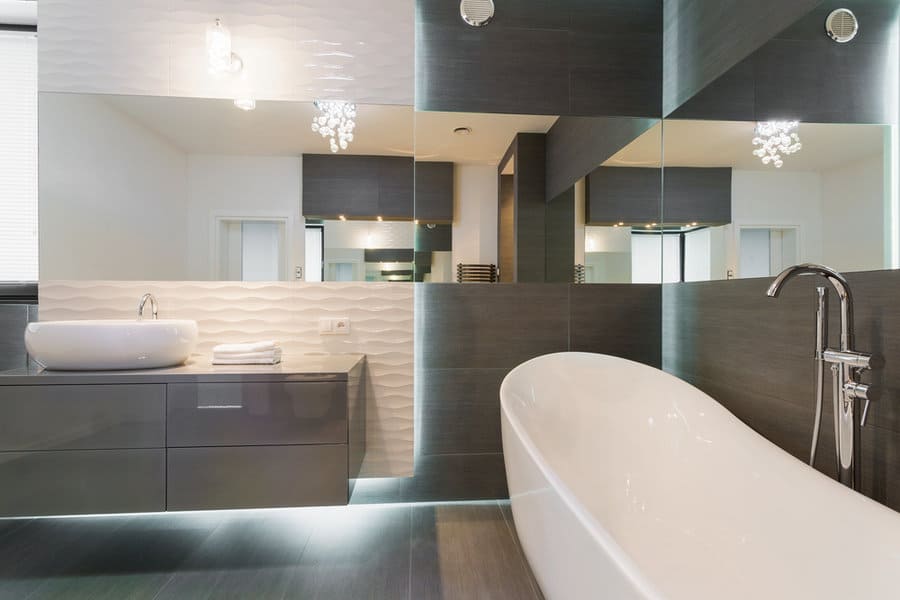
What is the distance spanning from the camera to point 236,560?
179 centimetres

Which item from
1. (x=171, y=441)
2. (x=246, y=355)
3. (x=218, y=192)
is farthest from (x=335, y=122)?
(x=171, y=441)

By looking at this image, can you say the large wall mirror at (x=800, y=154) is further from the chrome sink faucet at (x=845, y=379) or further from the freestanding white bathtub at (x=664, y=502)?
the freestanding white bathtub at (x=664, y=502)

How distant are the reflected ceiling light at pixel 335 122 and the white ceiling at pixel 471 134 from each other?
1.19 feet

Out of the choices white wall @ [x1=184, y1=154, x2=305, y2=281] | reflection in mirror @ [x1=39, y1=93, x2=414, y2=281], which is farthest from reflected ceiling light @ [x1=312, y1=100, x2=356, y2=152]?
white wall @ [x1=184, y1=154, x2=305, y2=281]

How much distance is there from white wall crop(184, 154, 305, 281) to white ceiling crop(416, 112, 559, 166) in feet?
2.36

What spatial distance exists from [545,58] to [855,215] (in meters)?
1.65

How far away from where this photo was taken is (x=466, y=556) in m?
1.82

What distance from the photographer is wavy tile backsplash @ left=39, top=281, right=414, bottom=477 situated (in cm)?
210

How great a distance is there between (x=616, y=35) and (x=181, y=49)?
2331mm

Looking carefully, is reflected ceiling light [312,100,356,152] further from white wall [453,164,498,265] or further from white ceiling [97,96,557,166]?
white wall [453,164,498,265]

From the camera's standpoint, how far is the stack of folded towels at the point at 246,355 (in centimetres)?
184

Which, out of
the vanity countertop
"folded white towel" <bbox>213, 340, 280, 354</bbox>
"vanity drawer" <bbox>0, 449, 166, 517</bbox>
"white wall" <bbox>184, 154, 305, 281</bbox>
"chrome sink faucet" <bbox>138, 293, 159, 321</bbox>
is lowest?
"vanity drawer" <bbox>0, 449, 166, 517</bbox>

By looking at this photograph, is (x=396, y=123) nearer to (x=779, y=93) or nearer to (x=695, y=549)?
(x=779, y=93)

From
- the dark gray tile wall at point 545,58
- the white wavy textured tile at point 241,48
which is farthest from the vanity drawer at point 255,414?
the dark gray tile wall at point 545,58
